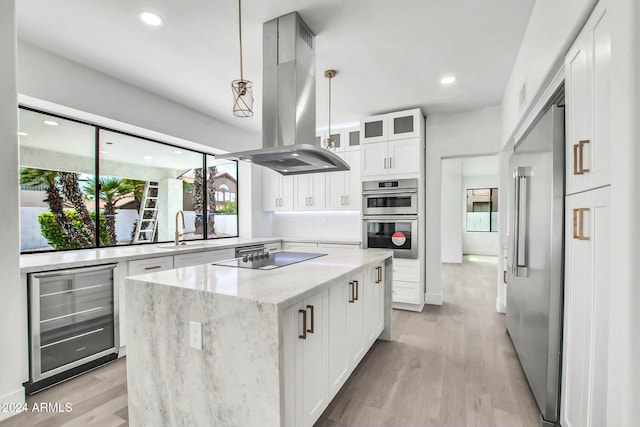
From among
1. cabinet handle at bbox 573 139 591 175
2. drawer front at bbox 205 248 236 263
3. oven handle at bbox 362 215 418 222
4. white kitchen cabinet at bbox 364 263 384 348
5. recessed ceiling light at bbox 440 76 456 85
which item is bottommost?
white kitchen cabinet at bbox 364 263 384 348

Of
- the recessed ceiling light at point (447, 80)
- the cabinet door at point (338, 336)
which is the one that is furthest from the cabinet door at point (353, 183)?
A: the cabinet door at point (338, 336)

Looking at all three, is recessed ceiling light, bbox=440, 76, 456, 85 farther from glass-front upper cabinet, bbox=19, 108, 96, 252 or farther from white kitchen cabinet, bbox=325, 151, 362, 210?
glass-front upper cabinet, bbox=19, 108, 96, 252

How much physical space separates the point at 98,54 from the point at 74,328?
240 centimetres

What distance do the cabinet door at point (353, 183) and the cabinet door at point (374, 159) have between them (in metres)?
0.34

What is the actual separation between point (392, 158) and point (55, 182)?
392 cm

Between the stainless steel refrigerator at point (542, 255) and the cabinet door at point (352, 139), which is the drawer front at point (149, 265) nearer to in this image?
the cabinet door at point (352, 139)

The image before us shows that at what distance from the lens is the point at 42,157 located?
288 cm

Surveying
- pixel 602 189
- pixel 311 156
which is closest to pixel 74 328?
pixel 311 156

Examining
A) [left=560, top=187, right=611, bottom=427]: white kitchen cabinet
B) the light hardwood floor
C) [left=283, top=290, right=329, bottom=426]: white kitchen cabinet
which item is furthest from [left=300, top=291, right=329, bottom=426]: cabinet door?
[left=560, top=187, right=611, bottom=427]: white kitchen cabinet

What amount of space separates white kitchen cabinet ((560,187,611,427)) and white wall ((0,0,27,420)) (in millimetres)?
3275

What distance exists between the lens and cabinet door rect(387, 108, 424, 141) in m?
3.99

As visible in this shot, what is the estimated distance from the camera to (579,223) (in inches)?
54.0

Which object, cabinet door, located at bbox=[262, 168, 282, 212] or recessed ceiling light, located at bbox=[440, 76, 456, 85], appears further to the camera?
cabinet door, located at bbox=[262, 168, 282, 212]

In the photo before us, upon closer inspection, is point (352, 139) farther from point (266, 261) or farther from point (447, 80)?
point (266, 261)
